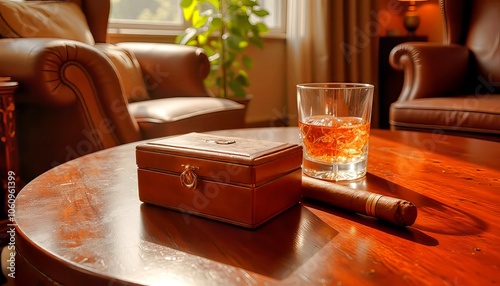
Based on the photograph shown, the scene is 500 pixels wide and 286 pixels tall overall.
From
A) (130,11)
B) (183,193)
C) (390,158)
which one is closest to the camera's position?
(183,193)

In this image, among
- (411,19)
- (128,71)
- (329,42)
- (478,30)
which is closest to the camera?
(128,71)

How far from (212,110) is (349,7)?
74.8 inches

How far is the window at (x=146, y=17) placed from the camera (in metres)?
2.95

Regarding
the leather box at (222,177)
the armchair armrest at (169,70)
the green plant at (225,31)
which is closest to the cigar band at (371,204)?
the leather box at (222,177)

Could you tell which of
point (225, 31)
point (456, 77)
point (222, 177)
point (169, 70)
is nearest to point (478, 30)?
point (456, 77)

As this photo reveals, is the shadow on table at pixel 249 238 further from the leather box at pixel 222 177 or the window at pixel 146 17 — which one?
the window at pixel 146 17

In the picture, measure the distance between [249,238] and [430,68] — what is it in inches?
76.9

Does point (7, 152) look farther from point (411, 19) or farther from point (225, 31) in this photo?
point (411, 19)

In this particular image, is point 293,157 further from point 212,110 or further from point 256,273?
point 212,110

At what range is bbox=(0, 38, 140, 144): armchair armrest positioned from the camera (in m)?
1.48

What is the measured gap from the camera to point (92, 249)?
0.54m

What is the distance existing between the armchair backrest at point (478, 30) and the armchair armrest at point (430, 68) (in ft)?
0.34

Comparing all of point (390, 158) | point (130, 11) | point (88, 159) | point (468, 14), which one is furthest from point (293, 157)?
point (130, 11)

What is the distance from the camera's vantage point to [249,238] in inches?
22.4
